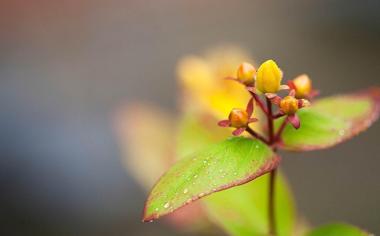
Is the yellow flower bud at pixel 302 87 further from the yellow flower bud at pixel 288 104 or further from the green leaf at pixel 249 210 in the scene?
the green leaf at pixel 249 210

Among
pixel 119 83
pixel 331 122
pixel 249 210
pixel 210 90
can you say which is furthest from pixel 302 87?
pixel 119 83

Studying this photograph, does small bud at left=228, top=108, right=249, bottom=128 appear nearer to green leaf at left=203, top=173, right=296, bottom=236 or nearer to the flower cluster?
the flower cluster

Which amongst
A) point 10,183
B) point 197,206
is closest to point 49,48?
point 10,183

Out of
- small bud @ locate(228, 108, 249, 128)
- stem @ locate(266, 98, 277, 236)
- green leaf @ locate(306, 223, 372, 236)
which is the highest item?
small bud @ locate(228, 108, 249, 128)

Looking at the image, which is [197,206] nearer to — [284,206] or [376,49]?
[284,206]

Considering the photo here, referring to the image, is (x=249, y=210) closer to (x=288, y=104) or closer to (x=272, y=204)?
(x=272, y=204)

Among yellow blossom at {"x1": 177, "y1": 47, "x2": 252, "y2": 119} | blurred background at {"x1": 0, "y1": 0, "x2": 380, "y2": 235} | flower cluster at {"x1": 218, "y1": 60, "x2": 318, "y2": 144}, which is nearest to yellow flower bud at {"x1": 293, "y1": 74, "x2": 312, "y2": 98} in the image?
flower cluster at {"x1": 218, "y1": 60, "x2": 318, "y2": 144}
